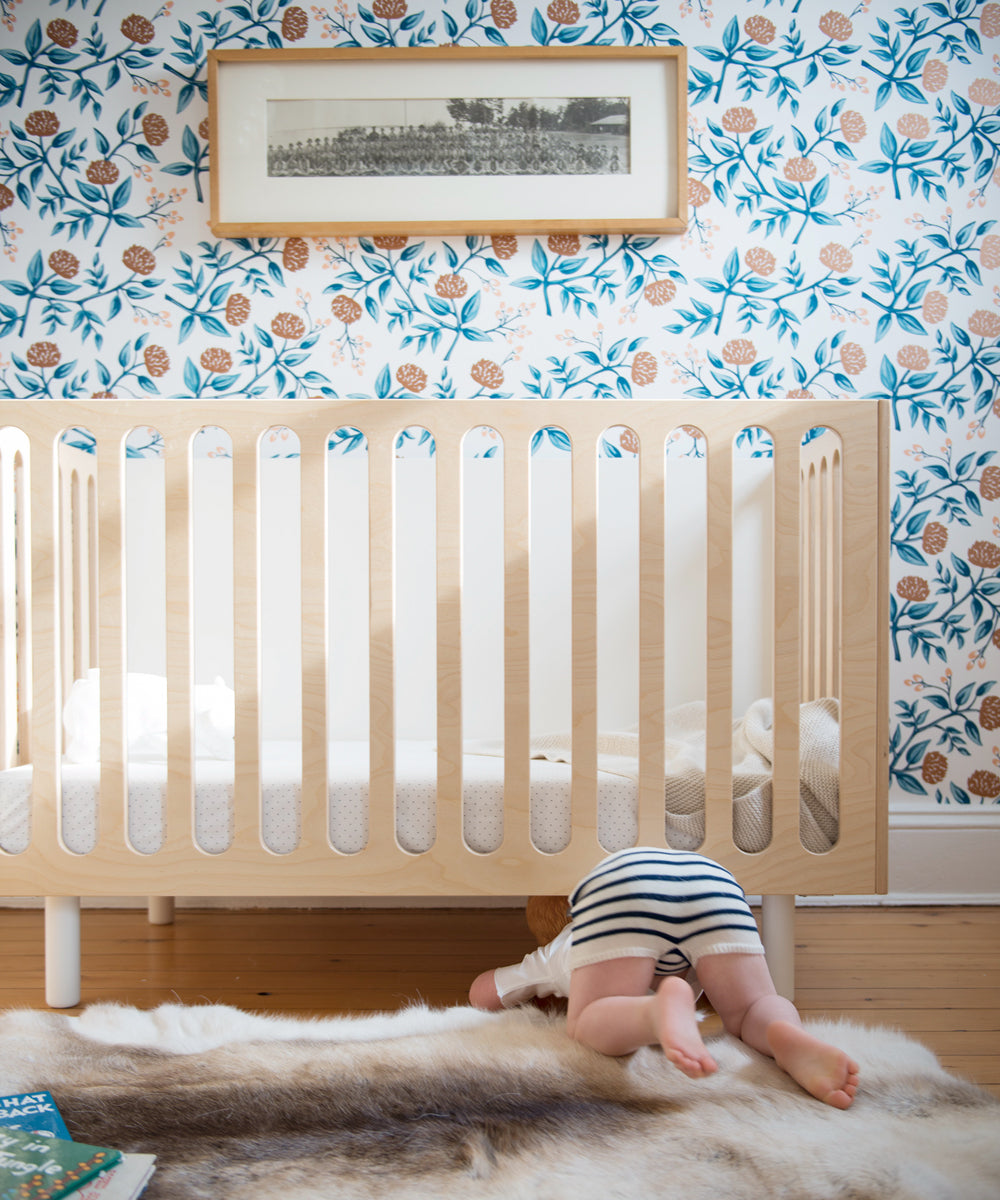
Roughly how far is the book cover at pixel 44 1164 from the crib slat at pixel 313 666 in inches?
17.2

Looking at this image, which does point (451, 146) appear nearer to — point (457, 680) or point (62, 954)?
point (457, 680)

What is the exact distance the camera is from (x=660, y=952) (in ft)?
3.12

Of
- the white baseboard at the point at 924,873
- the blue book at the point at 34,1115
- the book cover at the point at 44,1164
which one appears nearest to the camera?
the book cover at the point at 44,1164

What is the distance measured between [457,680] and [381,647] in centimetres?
10

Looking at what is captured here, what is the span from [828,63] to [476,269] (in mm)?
795

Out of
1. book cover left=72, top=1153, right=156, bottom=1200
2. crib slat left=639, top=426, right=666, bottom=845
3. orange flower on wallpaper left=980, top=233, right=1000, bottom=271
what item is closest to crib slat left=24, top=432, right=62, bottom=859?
book cover left=72, top=1153, right=156, bottom=1200

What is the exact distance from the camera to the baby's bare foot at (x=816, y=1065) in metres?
0.81

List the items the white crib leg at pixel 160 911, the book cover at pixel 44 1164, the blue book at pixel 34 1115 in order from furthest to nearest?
the white crib leg at pixel 160 911, the blue book at pixel 34 1115, the book cover at pixel 44 1164

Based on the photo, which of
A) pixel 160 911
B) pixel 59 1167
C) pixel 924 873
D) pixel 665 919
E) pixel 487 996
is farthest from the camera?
pixel 924 873

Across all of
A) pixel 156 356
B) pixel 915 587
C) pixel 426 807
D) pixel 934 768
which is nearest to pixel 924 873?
pixel 934 768

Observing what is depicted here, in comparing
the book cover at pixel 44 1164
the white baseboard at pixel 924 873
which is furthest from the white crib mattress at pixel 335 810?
the white baseboard at pixel 924 873

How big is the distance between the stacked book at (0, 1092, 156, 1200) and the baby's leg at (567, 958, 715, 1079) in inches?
16.7

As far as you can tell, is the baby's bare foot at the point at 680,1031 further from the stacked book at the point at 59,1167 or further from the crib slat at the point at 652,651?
the stacked book at the point at 59,1167

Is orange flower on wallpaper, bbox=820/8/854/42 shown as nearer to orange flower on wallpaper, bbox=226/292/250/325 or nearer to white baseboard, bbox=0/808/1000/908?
orange flower on wallpaper, bbox=226/292/250/325
